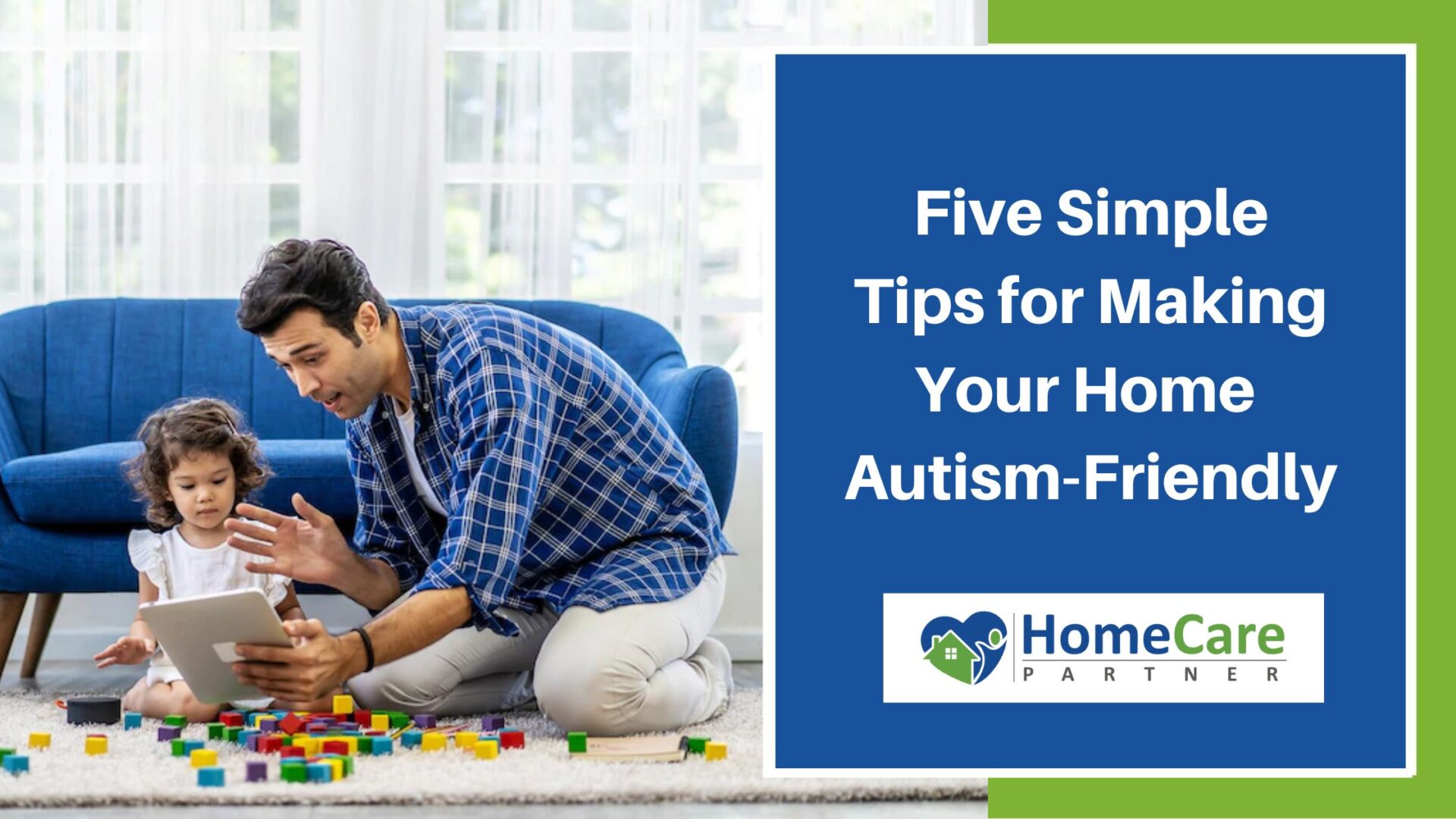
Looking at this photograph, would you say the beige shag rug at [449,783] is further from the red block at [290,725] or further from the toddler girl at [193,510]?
the toddler girl at [193,510]

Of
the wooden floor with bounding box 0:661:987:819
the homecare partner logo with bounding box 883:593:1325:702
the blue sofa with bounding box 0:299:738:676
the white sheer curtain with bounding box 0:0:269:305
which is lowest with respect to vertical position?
the wooden floor with bounding box 0:661:987:819

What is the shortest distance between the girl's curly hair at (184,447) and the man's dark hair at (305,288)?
48 centimetres

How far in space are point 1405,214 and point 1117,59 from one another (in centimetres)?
37

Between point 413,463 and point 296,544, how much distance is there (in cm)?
22

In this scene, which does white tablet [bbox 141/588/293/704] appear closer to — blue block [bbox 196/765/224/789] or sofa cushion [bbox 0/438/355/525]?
blue block [bbox 196/765/224/789]

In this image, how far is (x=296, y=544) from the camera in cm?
226

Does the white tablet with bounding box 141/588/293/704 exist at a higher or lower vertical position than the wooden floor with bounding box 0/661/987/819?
higher

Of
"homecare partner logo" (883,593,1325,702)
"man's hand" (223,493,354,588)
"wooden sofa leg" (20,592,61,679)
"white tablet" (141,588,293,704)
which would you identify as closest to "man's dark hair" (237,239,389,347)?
"man's hand" (223,493,354,588)

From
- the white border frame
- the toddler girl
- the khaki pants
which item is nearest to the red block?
the khaki pants

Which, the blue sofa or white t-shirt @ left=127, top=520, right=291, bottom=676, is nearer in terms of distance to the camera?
white t-shirt @ left=127, top=520, right=291, bottom=676

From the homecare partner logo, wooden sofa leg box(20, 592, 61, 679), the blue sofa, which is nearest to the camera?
the homecare partner logo

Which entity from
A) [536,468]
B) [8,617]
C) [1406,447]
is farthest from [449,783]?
[8,617]

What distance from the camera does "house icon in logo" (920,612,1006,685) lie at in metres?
1.71

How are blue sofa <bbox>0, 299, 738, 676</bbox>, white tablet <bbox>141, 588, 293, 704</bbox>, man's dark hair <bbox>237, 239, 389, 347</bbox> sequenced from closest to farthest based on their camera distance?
white tablet <bbox>141, 588, 293, 704</bbox>
man's dark hair <bbox>237, 239, 389, 347</bbox>
blue sofa <bbox>0, 299, 738, 676</bbox>
